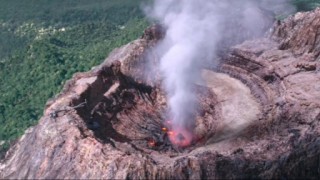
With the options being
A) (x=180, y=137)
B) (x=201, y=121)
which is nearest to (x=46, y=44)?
(x=201, y=121)

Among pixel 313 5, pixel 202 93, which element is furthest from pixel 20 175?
pixel 313 5

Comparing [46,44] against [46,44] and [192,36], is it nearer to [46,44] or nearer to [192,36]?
[46,44]

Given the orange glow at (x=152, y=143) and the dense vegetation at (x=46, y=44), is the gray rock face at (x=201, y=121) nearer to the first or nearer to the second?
the orange glow at (x=152, y=143)

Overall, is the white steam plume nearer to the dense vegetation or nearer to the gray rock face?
the gray rock face

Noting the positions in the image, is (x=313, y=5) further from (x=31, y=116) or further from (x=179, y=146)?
(x=179, y=146)

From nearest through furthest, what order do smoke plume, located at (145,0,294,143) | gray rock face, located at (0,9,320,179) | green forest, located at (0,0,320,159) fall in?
gray rock face, located at (0,9,320,179) < smoke plume, located at (145,0,294,143) < green forest, located at (0,0,320,159)

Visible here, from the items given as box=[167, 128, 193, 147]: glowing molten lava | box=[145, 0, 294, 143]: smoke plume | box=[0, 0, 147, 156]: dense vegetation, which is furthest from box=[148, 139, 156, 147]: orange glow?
box=[0, 0, 147, 156]: dense vegetation

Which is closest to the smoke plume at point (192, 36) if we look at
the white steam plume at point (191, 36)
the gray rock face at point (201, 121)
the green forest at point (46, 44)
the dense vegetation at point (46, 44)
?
the white steam plume at point (191, 36)
